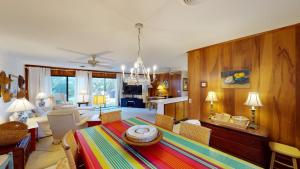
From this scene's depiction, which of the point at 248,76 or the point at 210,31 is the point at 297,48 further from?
the point at 210,31

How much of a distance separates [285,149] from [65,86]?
7.93 meters

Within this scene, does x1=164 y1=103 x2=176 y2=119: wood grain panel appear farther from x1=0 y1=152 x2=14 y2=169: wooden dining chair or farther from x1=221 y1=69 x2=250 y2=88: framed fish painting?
x1=0 y1=152 x2=14 y2=169: wooden dining chair

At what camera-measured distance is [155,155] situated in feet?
3.88

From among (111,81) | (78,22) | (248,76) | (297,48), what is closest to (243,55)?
(248,76)

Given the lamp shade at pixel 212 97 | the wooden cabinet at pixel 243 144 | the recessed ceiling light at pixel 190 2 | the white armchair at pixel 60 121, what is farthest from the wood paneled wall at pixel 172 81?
the recessed ceiling light at pixel 190 2

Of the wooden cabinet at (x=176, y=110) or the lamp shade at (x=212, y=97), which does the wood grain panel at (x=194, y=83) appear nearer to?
the lamp shade at (x=212, y=97)

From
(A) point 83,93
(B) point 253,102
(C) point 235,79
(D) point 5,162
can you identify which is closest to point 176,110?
(C) point 235,79

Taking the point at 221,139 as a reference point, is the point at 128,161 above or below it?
above

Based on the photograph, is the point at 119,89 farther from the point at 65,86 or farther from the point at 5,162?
the point at 5,162

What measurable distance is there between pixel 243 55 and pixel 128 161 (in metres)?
2.73

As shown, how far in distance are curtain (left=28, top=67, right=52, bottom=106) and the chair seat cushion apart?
711 cm

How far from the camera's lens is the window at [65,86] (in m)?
6.19

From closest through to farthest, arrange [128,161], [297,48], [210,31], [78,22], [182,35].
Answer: [128,161] < [78,22] < [297,48] < [210,31] < [182,35]

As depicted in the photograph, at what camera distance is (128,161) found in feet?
3.58
